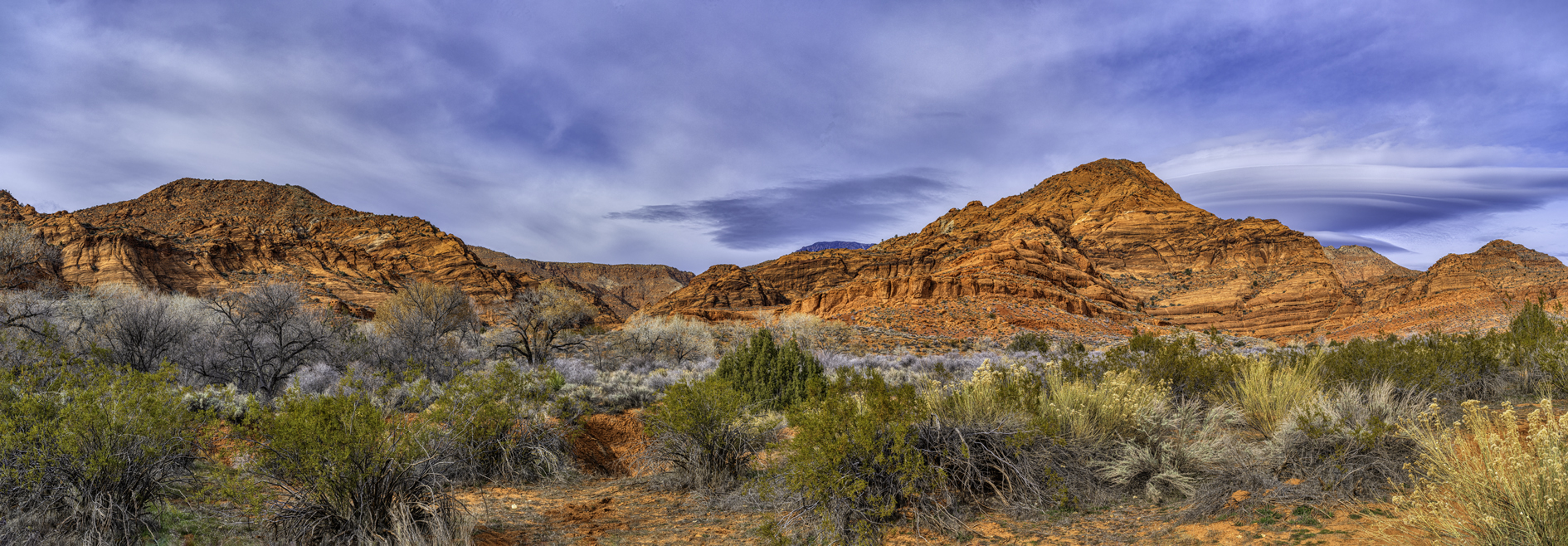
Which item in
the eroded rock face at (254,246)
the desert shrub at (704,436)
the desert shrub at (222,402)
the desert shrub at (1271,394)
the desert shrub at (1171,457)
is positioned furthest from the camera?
the eroded rock face at (254,246)

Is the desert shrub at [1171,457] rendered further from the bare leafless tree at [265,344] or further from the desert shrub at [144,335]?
the desert shrub at [144,335]

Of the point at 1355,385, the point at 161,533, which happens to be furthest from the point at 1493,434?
the point at 161,533

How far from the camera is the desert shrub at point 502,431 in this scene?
23.5 ft

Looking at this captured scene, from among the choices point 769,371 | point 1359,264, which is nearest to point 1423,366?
point 769,371

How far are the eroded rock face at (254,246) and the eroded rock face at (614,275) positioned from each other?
4436 cm

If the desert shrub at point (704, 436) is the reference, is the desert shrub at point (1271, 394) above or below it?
above

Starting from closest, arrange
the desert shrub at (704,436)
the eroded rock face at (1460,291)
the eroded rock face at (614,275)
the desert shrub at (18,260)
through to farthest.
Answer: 1. the desert shrub at (704,436)
2. the desert shrub at (18,260)
3. the eroded rock face at (1460,291)
4. the eroded rock face at (614,275)

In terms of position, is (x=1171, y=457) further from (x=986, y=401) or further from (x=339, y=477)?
(x=339, y=477)

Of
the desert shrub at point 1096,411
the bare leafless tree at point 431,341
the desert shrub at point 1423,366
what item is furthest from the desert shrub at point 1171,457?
the bare leafless tree at point 431,341

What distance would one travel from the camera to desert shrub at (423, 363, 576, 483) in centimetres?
716

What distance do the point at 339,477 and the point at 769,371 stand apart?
7.89 meters

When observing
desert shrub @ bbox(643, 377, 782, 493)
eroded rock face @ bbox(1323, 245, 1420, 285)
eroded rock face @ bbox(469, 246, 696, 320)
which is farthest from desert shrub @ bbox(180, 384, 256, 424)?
eroded rock face @ bbox(1323, 245, 1420, 285)

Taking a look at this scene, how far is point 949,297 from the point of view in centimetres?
4612

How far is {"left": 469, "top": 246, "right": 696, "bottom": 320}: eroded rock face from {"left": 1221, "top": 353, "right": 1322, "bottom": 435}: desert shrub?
119m
